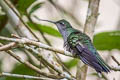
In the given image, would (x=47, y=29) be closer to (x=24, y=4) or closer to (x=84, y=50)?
(x=24, y=4)

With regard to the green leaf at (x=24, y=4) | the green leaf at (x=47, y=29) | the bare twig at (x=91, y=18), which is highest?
the green leaf at (x=24, y=4)

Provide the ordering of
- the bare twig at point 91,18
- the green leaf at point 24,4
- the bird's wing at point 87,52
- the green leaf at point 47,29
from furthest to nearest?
the green leaf at point 47,29, the green leaf at point 24,4, the bare twig at point 91,18, the bird's wing at point 87,52

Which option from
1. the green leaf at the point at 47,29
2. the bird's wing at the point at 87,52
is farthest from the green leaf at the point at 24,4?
the bird's wing at the point at 87,52

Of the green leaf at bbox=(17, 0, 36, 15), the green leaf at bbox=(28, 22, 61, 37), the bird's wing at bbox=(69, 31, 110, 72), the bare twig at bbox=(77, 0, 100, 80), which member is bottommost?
the bird's wing at bbox=(69, 31, 110, 72)

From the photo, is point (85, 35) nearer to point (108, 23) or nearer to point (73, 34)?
point (73, 34)

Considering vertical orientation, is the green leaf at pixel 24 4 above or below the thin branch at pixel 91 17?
above

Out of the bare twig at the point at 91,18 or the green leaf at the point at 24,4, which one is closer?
the bare twig at the point at 91,18

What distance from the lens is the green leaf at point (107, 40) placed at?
2834mm

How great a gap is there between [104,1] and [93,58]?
11.9ft

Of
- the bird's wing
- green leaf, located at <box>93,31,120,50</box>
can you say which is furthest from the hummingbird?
green leaf, located at <box>93,31,120,50</box>

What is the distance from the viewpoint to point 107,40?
287 cm

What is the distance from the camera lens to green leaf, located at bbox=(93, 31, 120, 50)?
283 cm

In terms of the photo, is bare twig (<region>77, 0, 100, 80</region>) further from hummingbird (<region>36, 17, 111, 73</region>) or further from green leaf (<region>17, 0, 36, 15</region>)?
green leaf (<region>17, 0, 36, 15</region>)

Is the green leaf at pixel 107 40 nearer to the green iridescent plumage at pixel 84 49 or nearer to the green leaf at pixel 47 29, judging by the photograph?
the green leaf at pixel 47 29
